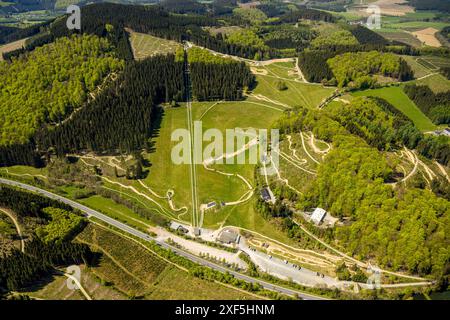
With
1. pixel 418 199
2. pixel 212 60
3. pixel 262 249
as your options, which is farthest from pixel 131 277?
pixel 212 60

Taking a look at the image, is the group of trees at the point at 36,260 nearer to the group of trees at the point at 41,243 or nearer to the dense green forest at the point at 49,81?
the group of trees at the point at 41,243

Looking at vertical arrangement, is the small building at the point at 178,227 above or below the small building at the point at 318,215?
below

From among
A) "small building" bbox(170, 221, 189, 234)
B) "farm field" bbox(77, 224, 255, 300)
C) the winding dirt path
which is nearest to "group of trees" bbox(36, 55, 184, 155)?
the winding dirt path

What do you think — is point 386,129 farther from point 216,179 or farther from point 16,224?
point 16,224

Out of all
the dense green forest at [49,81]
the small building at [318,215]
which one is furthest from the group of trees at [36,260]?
the dense green forest at [49,81]

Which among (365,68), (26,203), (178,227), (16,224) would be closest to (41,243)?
(16,224)
